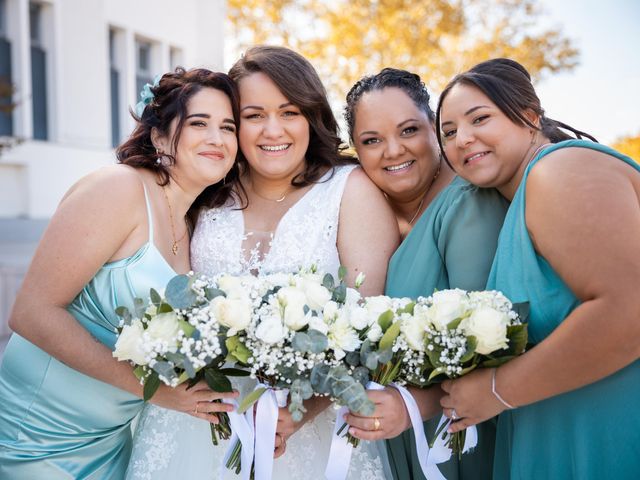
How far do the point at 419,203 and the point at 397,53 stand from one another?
12.5 m

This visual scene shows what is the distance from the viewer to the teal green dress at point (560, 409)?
2.23 m

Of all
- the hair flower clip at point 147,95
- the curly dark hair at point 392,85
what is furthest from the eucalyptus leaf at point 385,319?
the hair flower clip at point 147,95

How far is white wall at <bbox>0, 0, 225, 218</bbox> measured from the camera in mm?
13609

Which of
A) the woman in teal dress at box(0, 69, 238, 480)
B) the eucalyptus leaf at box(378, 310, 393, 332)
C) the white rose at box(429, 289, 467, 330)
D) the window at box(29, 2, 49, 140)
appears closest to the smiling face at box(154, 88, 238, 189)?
the woman in teal dress at box(0, 69, 238, 480)

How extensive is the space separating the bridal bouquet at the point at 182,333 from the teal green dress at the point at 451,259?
3.42 feet

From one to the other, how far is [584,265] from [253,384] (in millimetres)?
1555

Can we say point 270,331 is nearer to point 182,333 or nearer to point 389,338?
point 182,333

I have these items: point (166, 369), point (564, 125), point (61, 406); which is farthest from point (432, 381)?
point (61, 406)

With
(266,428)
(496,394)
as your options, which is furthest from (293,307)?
(496,394)

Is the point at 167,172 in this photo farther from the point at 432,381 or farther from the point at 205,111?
the point at 432,381

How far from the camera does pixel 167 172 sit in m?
3.28

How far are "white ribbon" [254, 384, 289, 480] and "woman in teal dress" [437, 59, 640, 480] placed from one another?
0.67 metres

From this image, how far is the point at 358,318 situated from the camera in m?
2.19

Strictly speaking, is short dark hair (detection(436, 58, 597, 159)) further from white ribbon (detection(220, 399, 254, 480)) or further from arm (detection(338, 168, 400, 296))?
white ribbon (detection(220, 399, 254, 480))
